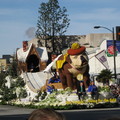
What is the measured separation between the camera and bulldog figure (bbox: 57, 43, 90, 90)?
31.7m

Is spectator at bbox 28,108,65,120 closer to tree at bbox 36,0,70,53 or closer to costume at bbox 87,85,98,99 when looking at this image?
costume at bbox 87,85,98,99

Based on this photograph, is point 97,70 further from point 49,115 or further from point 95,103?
point 49,115

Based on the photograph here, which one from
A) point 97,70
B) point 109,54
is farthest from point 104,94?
point 97,70

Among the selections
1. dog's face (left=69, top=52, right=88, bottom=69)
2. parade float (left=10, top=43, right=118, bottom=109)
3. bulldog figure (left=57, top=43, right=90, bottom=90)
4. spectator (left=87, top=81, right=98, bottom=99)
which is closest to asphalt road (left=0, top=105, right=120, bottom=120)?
parade float (left=10, top=43, right=118, bottom=109)

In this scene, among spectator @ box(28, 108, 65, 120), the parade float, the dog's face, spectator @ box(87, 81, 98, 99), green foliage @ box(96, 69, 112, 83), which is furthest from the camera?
green foliage @ box(96, 69, 112, 83)

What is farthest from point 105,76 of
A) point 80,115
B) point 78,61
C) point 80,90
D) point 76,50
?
point 80,115

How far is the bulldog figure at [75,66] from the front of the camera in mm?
31656

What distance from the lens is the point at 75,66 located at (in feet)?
104

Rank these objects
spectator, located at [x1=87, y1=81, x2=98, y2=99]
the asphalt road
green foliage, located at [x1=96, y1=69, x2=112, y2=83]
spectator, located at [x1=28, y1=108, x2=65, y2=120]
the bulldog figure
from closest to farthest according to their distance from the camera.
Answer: spectator, located at [x1=28, y1=108, x2=65, y2=120]
the asphalt road
spectator, located at [x1=87, y1=81, x2=98, y2=99]
the bulldog figure
green foliage, located at [x1=96, y1=69, x2=112, y2=83]

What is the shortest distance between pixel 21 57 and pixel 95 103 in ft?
163

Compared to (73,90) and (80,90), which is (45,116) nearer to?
(80,90)

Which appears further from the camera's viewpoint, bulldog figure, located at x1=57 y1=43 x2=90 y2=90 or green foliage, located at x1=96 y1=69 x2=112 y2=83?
green foliage, located at x1=96 y1=69 x2=112 y2=83

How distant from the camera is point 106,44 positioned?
6794 centimetres

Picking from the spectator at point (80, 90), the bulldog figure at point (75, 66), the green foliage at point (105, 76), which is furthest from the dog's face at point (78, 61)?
the green foliage at point (105, 76)
